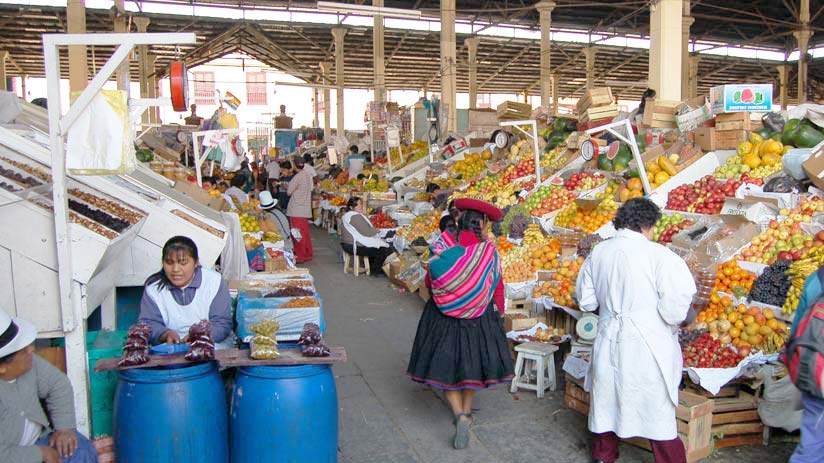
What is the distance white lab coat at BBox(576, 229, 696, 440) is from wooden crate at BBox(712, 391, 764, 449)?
0.69 metres

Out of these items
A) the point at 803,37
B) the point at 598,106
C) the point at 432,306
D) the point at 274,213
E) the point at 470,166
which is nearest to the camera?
the point at 432,306

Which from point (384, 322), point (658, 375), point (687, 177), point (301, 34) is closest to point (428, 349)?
point (658, 375)

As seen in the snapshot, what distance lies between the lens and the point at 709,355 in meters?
3.90

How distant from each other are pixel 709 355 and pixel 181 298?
2805mm

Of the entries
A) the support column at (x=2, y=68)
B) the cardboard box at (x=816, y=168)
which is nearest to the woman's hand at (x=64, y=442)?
the cardboard box at (x=816, y=168)

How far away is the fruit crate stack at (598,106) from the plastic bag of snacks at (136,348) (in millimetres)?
7320

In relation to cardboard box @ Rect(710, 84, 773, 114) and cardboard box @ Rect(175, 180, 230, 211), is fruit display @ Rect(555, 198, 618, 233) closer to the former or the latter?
cardboard box @ Rect(710, 84, 773, 114)

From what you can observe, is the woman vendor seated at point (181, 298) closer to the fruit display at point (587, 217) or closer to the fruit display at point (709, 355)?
the fruit display at point (709, 355)

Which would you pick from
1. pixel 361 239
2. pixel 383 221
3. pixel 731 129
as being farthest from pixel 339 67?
pixel 731 129

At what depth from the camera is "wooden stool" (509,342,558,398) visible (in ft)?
15.5

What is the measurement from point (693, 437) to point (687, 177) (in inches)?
153

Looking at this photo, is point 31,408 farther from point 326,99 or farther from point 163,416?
point 326,99

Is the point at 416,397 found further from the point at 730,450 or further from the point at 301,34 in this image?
the point at 301,34

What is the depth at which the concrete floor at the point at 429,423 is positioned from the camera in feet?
12.6
